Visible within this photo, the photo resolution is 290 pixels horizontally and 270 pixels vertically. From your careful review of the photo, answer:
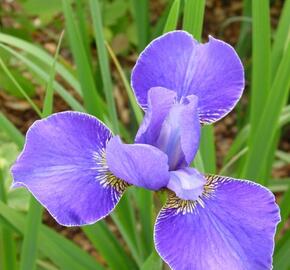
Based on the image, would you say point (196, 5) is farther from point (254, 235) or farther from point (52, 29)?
point (52, 29)

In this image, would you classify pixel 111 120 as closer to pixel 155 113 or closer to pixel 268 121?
pixel 268 121

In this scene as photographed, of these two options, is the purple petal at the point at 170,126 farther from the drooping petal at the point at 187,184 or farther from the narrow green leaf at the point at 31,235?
the narrow green leaf at the point at 31,235

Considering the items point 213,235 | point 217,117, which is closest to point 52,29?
point 217,117

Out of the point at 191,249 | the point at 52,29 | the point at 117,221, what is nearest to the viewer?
the point at 191,249

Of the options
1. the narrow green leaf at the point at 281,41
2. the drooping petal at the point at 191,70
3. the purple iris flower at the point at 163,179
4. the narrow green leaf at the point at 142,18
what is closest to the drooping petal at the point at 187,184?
the purple iris flower at the point at 163,179

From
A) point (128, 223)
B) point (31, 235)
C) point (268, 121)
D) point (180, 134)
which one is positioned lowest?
point (128, 223)

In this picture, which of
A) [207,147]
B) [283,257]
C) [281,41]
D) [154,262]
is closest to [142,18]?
[281,41]
